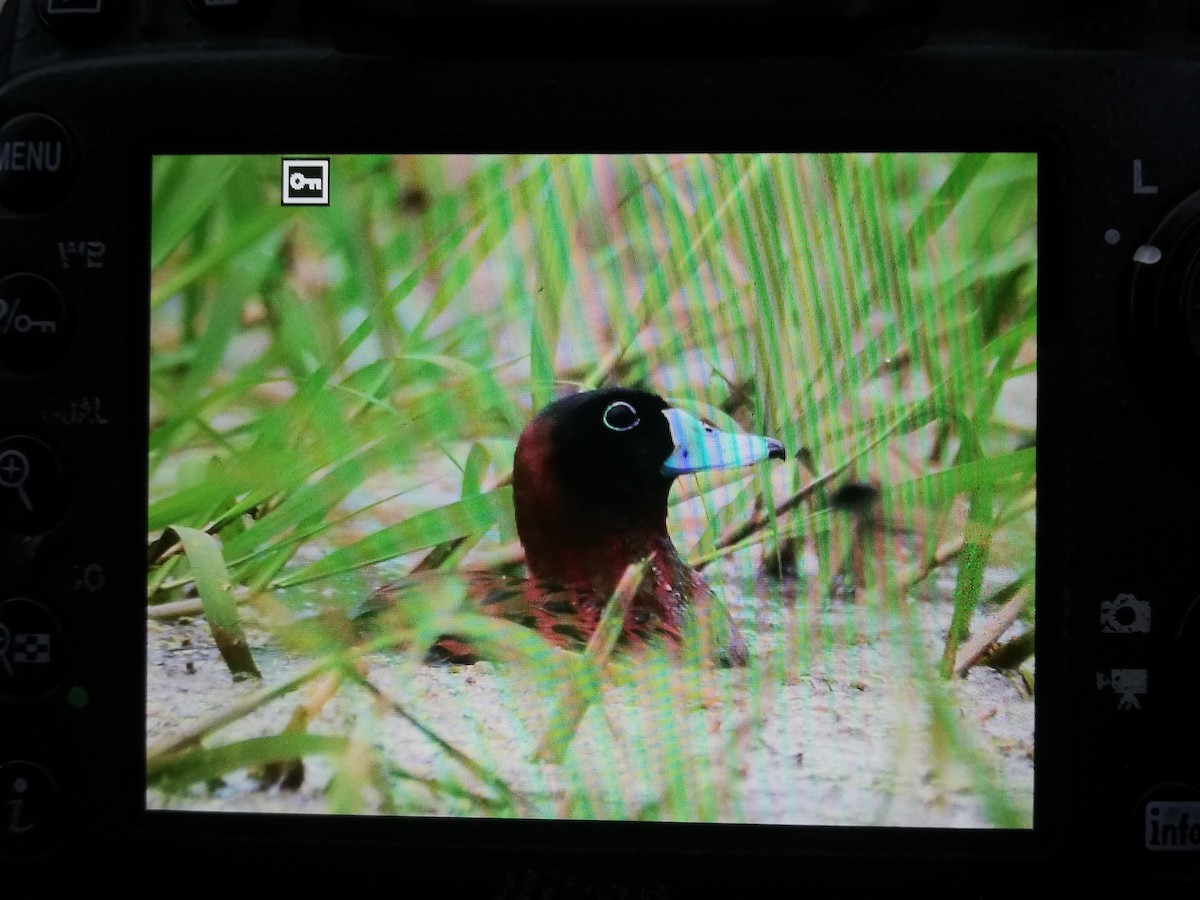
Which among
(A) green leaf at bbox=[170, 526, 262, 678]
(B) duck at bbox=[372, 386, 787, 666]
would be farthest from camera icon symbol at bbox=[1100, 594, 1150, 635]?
(A) green leaf at bbox=[170, 526, 262, 678]

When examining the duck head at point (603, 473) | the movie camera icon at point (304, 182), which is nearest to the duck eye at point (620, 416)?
the duck head at point (603, 473)

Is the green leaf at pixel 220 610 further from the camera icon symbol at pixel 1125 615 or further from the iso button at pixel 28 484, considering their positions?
the camera icon symbol at pixel 1125 615

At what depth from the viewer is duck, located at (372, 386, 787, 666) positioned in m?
0.35

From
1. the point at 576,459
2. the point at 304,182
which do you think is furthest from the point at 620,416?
the point at 304,182

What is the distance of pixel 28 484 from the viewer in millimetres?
344

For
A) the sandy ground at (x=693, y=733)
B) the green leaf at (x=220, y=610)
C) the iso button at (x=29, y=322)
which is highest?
the iso button at (x=29, y=322)

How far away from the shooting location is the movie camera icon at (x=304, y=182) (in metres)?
0.35

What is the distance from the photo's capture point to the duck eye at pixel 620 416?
0.35 m

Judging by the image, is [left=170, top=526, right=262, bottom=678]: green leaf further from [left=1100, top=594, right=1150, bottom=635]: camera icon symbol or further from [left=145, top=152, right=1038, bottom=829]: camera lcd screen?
[left=1100, top=594, right=1150, bottom=635]: camera icon symbol

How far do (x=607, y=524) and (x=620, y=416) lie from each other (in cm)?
4

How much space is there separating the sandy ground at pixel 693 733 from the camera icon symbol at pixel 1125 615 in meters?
0.03

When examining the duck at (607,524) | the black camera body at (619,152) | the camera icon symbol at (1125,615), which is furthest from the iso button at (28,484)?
the camera icon symbol at (1125,615)

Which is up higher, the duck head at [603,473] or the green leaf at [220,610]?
the duck head at [603,473]

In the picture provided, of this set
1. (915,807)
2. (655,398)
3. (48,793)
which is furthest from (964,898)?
(48,793)
